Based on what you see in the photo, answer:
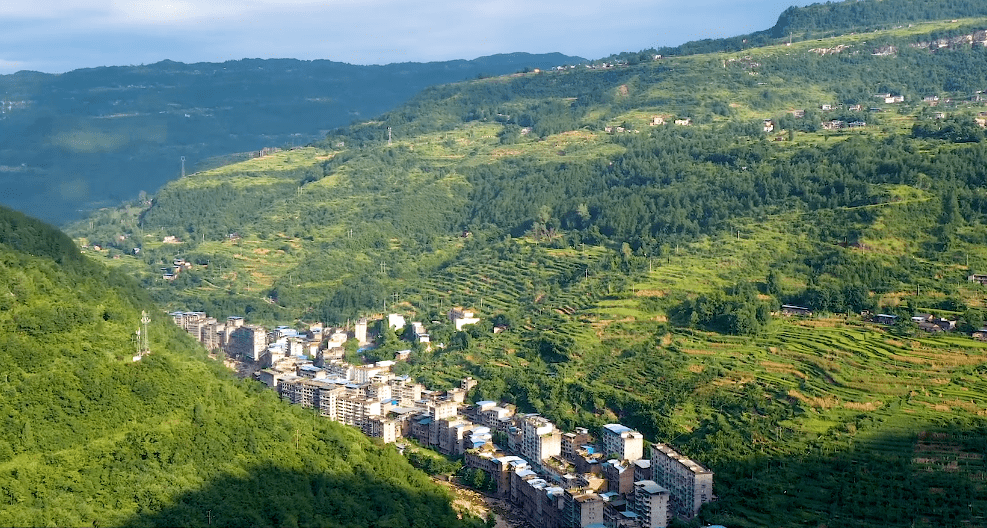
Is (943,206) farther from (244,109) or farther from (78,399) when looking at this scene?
(244,109)

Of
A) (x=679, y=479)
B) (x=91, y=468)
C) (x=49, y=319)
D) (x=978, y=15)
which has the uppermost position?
(x=978, y=15)

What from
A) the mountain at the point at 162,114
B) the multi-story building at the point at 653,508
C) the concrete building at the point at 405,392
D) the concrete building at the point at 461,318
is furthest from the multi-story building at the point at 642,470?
the mountain at the point at 162,114

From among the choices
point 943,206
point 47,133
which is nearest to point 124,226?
point 47,133

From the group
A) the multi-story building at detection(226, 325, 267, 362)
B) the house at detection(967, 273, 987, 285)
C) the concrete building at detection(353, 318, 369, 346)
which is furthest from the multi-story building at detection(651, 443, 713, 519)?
the multi-story building at detection(226, 325, 267, 362)

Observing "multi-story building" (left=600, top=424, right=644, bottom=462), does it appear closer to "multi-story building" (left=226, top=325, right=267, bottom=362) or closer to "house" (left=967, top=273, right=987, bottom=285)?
"house" (left=967, top=273, right=987, bottom=285)

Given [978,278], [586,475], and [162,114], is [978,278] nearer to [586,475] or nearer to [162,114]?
[586,475]

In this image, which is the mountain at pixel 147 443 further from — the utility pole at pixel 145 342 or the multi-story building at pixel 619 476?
the multi-story building at pixel 619 476

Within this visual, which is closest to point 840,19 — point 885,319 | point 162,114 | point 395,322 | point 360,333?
point 395,322
